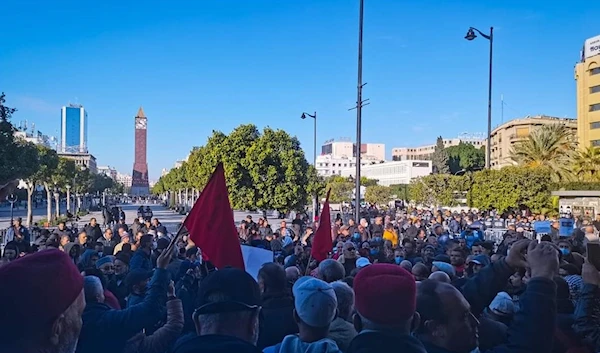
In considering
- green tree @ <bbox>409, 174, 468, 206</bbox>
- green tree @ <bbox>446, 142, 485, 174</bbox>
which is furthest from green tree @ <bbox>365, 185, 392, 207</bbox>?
green tree @ <bbox>446, 142, 485, 174</bbox>

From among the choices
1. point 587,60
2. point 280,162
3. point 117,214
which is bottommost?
point 117,214

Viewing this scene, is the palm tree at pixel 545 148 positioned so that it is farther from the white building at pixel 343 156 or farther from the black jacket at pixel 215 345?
the white building at pixel 343 156

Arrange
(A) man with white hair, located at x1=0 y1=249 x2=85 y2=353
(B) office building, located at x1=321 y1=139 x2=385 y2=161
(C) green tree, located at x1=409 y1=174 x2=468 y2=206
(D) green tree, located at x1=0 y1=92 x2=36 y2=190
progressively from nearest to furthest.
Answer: (A) man with white hair, located at x1=0 y1=249 x2=85 y2=353 < (D) green tree, located at x1=0 y1=92 x2=36 y2=190 < (C) green tree, located at x1=409 y1=174 x2=468 y2=206 < (B) office building, located at x1=321 y1=139 x2=385 y2=161

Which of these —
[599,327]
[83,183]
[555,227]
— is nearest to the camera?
[599,327]

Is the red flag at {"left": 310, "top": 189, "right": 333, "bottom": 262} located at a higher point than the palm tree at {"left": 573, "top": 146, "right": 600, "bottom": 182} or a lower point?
lower

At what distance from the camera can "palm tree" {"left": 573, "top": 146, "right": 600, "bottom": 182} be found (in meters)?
37.2

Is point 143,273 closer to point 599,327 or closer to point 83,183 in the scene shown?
point 599,327

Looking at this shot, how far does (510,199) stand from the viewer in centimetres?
3812

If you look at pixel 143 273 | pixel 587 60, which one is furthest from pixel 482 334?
pixel 587 60

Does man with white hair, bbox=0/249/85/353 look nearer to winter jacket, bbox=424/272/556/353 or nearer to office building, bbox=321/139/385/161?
winter jacket, bbox=424/272/556/353

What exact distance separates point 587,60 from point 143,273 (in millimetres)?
70904

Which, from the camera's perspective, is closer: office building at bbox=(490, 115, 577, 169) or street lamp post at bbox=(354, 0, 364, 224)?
Answer: street lamp post at bbox=(354, 0, 364, 224)

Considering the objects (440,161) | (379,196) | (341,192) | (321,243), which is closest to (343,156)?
(440,161)

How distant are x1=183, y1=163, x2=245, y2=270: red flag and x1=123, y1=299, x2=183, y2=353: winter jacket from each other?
789mm
